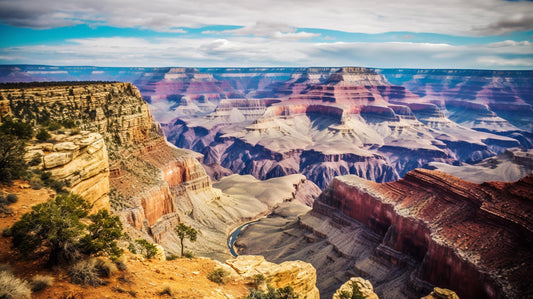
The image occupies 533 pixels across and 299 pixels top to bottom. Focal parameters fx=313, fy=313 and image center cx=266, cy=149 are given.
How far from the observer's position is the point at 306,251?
55688mm

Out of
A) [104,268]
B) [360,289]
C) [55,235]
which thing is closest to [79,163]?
[55,235]

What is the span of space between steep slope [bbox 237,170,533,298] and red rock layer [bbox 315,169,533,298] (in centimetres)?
10

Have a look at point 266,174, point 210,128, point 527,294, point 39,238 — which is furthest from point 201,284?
point 210,128

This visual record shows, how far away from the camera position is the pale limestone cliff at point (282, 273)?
24.0 m

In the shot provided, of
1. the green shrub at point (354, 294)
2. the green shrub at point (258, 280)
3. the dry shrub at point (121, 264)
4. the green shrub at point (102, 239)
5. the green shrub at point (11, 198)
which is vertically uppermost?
the green shrub at point (11, 198)

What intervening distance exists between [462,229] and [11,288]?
4313cm

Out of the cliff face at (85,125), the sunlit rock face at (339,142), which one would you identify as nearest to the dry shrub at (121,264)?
the cliff face at (85,125)

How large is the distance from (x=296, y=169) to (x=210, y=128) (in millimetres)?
79707

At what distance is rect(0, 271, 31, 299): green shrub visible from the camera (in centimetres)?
1175

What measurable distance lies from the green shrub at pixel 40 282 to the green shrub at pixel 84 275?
113 cm

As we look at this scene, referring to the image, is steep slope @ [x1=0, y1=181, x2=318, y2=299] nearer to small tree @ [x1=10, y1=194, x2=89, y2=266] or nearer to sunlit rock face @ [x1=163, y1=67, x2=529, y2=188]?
small tree @ [x1=10, y1=194, x2=89, y2=266]

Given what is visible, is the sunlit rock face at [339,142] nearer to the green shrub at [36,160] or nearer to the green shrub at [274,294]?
the green shrub at [36,160]

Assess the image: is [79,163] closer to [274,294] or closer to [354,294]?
[274,294]

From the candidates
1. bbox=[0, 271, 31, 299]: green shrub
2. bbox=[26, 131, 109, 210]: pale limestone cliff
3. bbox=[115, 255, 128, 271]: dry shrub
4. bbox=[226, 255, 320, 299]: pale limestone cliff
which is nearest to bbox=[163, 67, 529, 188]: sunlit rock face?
bbox=[26, 131, 109, 210]: pale limestone cliff
